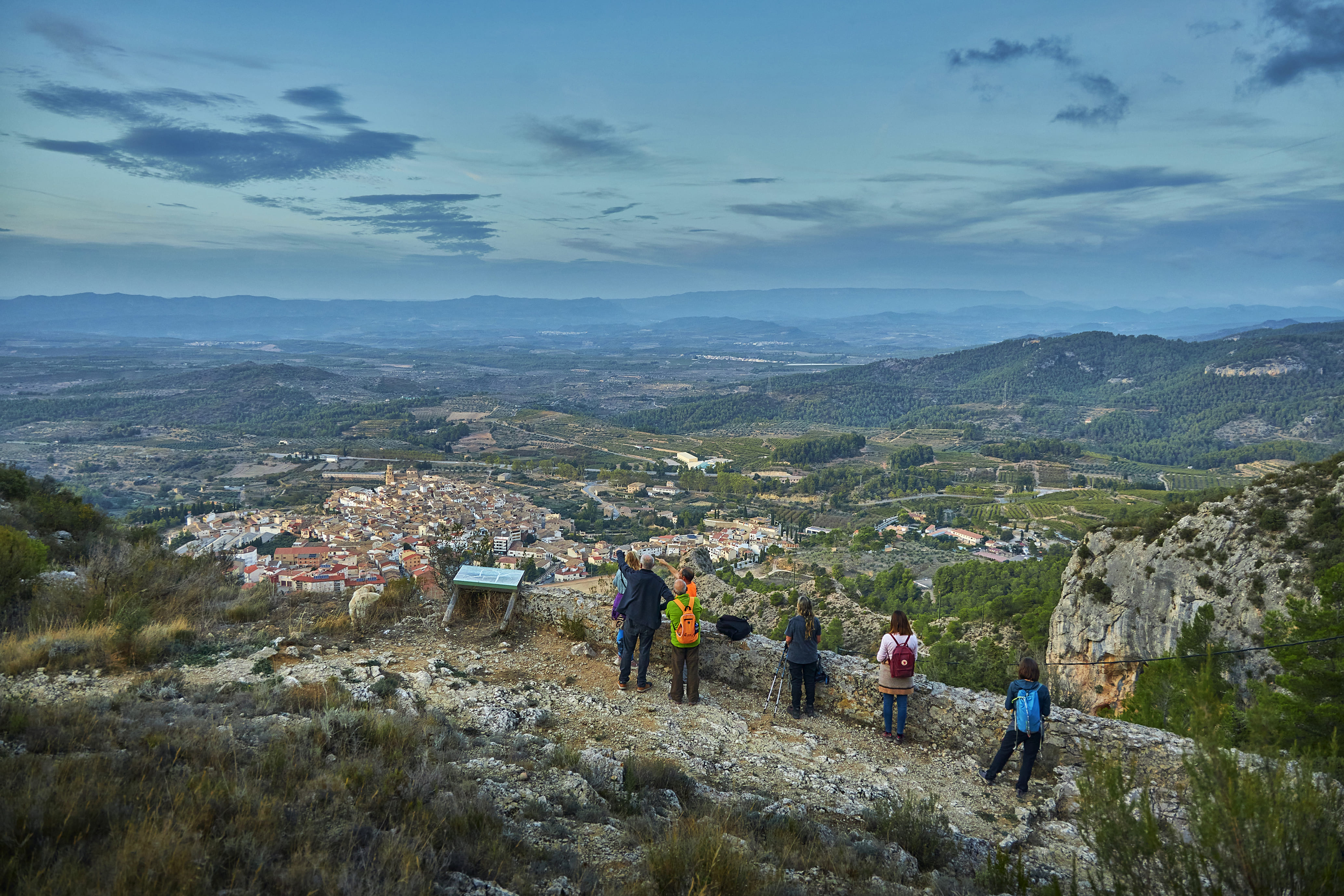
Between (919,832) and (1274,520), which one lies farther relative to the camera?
(1274,520)

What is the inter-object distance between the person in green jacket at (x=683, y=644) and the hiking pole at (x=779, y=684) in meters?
0.77

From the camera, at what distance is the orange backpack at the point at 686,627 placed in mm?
7016

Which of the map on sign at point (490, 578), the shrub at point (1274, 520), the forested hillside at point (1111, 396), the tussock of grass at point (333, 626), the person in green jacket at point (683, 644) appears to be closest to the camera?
the person in green jacket at point (683, 644)

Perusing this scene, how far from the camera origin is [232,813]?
3.29 metres

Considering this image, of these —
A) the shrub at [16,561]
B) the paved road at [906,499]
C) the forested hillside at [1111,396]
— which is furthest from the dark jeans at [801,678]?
the forested hillside at [1111,396]

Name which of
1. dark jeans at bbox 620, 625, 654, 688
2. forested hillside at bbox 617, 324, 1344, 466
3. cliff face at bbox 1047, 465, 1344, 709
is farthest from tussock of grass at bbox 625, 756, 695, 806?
forested hillside at bbox 617, 324, 1344, 466

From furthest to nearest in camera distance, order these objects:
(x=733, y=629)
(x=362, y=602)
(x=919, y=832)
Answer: (x=362, y=602) < (x=733, y=629) < (x=919, y=832)

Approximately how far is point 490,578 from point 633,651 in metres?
2.34

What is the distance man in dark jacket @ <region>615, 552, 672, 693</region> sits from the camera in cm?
729

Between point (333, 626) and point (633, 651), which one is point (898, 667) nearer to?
point (633, 651)

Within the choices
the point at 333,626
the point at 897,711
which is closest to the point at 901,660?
the point at 897,711

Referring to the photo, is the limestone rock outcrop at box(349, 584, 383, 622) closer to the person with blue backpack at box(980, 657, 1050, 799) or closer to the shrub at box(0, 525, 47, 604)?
the shrub at box(0, 525, 47, 604)

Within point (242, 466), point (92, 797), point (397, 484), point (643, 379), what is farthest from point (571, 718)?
point (643, 379)

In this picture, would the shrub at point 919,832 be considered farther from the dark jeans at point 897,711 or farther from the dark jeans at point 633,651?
the dark jeans at point 633,651
